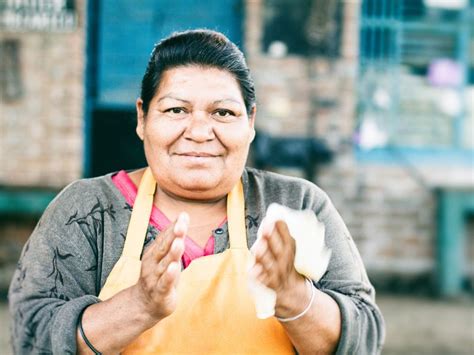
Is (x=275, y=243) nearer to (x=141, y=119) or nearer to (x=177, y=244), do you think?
(x=177, y=244)

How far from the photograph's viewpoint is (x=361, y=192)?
5867 mm

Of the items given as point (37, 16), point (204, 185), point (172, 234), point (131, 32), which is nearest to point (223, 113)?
point (204, 185)

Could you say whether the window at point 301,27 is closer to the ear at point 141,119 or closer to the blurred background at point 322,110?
the blurred background at point 322,110

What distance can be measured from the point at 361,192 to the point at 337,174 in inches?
9.1

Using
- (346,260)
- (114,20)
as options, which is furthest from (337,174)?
(346,260)

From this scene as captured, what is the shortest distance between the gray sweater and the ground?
2682 mm

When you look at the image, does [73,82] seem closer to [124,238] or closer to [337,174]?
[337,174]

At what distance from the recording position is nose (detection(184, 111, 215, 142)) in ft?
6.52

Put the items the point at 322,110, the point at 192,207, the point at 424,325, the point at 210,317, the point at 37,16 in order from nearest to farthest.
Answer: the point at 210,317, the point at 192,207, the point at 424,325, the point at 37,16, the point at 322,110

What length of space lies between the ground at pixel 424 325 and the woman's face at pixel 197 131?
2.85 m

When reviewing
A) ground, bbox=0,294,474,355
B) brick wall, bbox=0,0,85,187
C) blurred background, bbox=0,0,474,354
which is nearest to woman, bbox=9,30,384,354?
ground, bbox=0,294,474,355

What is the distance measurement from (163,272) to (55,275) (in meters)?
0.40

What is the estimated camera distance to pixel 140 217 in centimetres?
205

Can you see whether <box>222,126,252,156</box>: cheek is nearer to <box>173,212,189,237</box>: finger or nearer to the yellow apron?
the yellow apron
